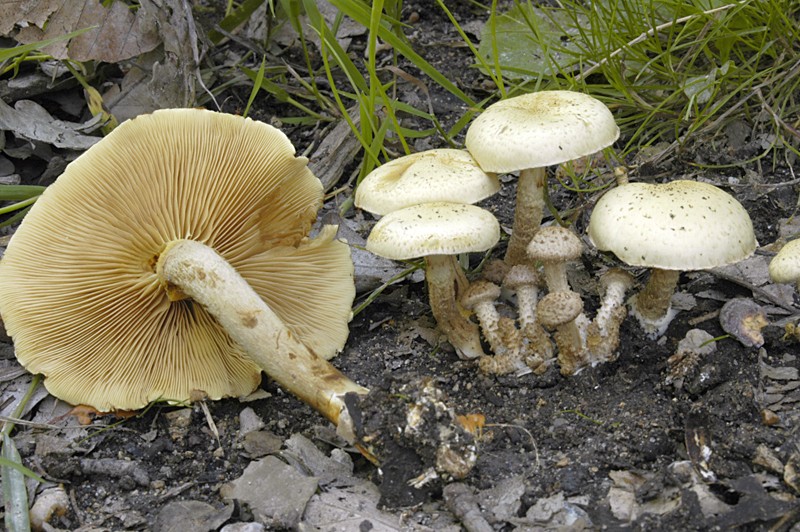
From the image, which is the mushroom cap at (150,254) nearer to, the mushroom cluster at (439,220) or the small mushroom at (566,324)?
the mushroom cluster at (439,220)

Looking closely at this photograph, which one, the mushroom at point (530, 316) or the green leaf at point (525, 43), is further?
the green leaf at point (525, 43)

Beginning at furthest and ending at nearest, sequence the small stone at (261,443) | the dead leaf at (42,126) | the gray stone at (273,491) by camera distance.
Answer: the dead leaf at (42,126), the small stone at (261,443), the gray stone at (273,491)

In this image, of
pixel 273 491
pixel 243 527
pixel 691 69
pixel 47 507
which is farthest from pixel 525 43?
pixel 47 507

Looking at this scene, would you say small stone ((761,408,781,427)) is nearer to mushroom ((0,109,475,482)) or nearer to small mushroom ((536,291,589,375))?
small mushroom ((536,291,589,375))

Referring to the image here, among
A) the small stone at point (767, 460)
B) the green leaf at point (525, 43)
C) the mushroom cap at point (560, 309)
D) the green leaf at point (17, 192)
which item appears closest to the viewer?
the small stone at point (767, 460)

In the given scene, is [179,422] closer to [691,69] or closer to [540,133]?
[540,133]

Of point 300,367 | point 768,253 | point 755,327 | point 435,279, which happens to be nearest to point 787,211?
point 768,253

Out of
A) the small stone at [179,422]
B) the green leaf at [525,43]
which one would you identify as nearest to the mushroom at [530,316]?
the small stone at [179,422]
